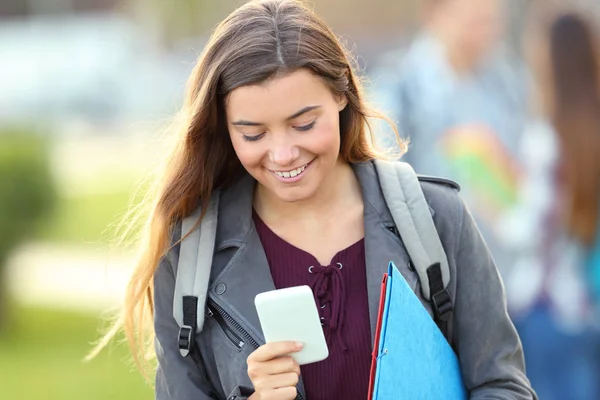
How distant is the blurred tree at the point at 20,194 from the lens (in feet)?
27.0

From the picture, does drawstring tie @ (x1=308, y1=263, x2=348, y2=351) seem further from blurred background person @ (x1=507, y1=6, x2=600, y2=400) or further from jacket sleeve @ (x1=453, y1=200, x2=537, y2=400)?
blurred background person @ (x1=507, y1=6, x2=600, y2=400)

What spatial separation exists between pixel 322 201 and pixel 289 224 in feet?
0.34

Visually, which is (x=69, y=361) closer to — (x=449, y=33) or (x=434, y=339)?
(x=449, y=33)

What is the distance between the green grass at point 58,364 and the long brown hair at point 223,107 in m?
3.91

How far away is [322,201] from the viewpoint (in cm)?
275

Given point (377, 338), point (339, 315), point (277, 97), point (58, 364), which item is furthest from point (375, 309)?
point (58, 364)

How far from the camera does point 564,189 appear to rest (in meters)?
5.28

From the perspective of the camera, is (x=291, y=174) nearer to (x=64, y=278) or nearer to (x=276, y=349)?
(x=276, y=349)

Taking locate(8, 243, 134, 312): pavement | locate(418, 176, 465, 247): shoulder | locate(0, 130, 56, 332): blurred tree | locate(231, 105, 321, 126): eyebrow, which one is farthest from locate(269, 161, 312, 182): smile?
locate(0, 130, 56, 332): blurred tree

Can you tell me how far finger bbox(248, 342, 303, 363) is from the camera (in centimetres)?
234

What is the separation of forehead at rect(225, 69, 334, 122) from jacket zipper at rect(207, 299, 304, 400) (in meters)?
0.47

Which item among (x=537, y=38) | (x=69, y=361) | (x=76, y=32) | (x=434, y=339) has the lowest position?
(x=69, y=361)

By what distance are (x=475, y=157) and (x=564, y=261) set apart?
0.72 metres

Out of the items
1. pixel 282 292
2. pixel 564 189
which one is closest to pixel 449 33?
pixel 564 189
